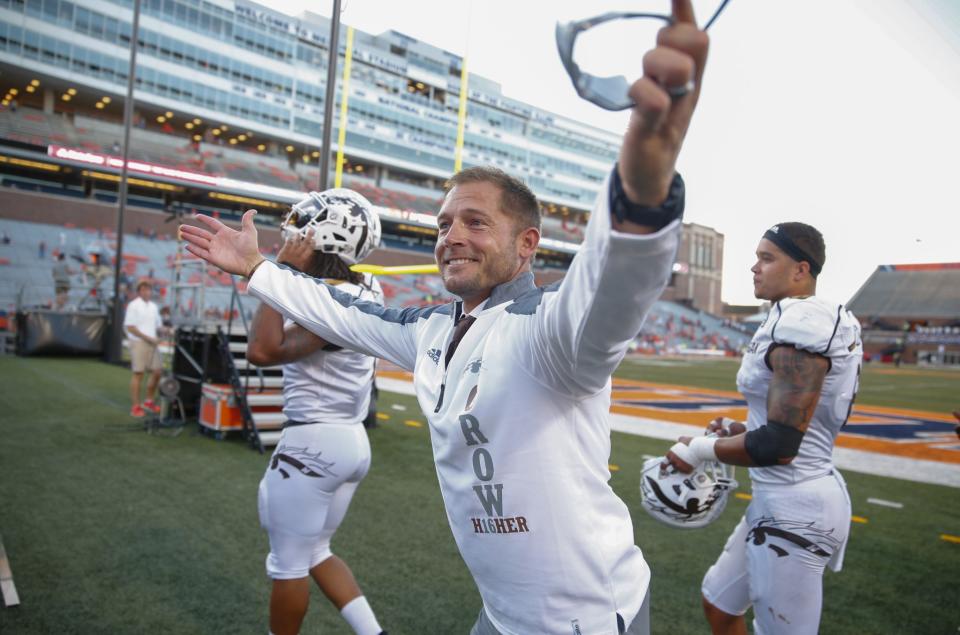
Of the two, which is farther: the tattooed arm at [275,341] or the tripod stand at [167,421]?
the tripod stand at [167,421]

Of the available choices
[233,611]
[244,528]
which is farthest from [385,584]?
[244,528]

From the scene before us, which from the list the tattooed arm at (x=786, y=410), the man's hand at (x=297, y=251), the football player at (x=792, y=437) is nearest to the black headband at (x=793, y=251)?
the football player at (x=792, y=437)

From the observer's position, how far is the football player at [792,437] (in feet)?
7.13

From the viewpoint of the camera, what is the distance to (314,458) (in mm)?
2734

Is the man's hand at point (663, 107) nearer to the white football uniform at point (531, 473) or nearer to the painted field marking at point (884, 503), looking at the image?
the white football uniform at point (531, 473)

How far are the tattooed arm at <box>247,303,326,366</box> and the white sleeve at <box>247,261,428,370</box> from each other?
581mm

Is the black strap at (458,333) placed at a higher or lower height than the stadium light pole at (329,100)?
lower

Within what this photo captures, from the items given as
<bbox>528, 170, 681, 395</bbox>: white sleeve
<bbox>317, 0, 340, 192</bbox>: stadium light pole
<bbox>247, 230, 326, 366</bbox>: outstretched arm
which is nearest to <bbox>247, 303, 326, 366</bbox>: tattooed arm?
<bbox>247, 230, 326, 366</bbox>: outstretched arm

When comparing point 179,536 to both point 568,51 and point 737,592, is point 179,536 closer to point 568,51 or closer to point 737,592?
point 737,592

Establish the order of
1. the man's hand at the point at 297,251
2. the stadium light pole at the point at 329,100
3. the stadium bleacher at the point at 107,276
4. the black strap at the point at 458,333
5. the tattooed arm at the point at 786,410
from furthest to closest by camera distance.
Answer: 1. the stadium bleacher at the point at 107,276
2. the stadium light pole at the point at 329,100
3. the man's hand at the point at 297,251
4. the tattooed arm at the point at 786,410
5. the black strap at the point at 458,333

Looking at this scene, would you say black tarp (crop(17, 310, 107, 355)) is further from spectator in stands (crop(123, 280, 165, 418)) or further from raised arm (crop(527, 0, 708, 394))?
raised arm (crop(527, 0, 708, 394))

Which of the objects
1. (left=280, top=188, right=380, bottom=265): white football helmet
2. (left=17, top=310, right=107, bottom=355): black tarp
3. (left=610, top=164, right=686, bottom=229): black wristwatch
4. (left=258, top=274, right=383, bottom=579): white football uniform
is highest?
(left=280, top=188, right=380, bottom=265): white football helmet

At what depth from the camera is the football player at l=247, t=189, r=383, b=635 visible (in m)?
2.64

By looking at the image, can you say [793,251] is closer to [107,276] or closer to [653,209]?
[653,209]
